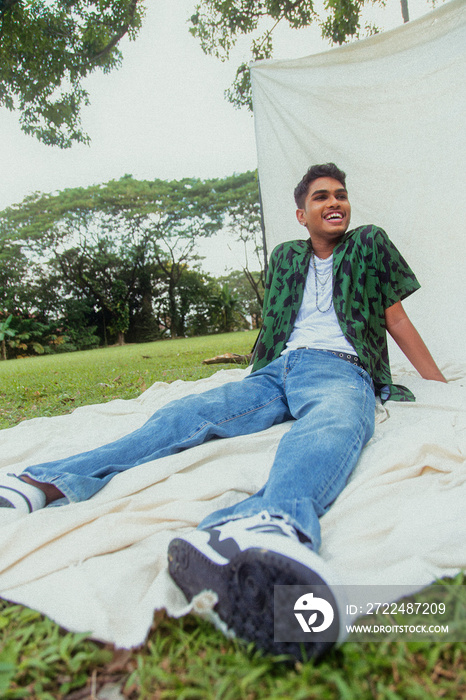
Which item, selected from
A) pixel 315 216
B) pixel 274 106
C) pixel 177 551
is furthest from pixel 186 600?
pixel 274 106

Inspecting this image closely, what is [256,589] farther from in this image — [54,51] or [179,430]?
[54,51]

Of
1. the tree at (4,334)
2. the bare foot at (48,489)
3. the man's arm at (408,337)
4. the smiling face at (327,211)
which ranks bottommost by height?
the tree at (4,334)

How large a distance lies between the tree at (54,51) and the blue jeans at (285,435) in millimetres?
4363

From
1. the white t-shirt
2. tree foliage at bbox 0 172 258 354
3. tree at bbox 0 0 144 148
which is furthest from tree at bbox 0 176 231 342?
the white t-shirt

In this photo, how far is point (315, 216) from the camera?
6.36 ft

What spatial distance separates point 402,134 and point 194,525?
2.84 meters

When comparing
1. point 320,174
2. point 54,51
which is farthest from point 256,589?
point 54,51

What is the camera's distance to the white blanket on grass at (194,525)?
33.0 inches

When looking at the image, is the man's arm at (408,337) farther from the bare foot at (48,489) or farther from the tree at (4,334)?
the tree at (4,334)

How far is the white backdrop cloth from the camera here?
2787 millimetres

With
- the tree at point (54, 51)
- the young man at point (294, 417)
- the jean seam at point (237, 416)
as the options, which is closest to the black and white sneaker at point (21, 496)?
the young man at point (294, 417)

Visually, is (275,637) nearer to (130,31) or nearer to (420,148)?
(420,148)

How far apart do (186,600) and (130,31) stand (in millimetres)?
5650

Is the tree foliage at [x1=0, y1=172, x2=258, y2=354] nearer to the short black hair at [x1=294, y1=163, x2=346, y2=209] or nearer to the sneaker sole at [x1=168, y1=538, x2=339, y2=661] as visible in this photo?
the short black hair at [x1=294, y1=163, x2=346, y2=209]
